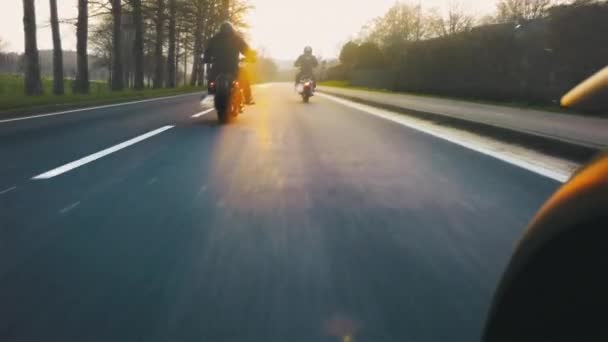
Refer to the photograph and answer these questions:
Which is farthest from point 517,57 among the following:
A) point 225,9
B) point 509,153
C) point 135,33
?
point 225,9

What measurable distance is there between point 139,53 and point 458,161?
31.7 m

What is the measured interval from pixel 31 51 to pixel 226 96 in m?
13.7

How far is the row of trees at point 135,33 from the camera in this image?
2292 centimetres

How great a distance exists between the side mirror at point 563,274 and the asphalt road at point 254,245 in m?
1.10

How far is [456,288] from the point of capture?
2910mm

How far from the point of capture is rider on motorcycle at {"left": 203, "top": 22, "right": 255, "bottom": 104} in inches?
489

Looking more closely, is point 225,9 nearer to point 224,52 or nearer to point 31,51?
point 31,51

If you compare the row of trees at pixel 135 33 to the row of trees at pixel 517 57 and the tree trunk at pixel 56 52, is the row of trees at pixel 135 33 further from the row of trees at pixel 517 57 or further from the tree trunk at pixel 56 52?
the row of trees at pixel 517 57

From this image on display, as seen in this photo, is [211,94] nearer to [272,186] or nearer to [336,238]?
[272,186]

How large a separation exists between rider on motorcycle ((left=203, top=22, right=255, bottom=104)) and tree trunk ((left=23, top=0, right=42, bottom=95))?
12.8 meters

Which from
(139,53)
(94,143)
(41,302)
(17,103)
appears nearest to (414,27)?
(139,53)

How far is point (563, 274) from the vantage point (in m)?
1.23

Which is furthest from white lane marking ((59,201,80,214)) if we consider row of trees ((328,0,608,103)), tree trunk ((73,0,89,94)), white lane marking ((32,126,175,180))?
tree trunk ((73,0,89,94))

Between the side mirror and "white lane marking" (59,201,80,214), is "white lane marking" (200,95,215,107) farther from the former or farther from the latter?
the side mirror
